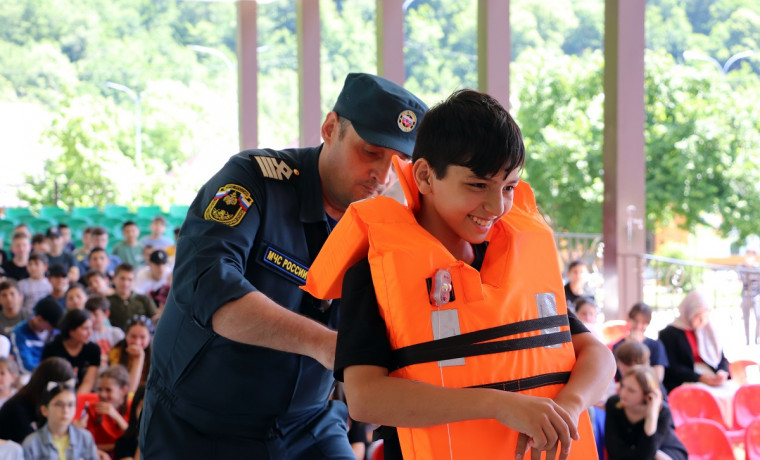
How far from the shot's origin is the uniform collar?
6.56ft

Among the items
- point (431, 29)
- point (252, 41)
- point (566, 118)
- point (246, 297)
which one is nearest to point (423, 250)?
point (246, 297)

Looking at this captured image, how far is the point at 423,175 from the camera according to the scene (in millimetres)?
1440

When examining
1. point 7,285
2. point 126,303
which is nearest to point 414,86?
point 126,303

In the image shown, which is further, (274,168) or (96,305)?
(96,305)

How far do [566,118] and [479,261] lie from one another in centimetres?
2698

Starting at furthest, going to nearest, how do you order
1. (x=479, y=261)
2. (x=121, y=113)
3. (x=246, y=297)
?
1. (x=121, y=113)
2. (x=246, y=297)
3. (x=479, y=261)

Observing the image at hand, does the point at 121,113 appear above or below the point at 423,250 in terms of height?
above

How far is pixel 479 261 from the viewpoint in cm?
152

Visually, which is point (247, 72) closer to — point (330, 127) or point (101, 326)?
point (101, 326)

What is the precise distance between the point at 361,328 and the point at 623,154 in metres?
6.08

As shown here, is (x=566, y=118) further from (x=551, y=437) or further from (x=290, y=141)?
(x=551, y=437)

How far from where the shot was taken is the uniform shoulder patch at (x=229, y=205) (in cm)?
183

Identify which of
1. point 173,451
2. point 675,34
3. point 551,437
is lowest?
point 173,451

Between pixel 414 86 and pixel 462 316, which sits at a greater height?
pixel 414 86
